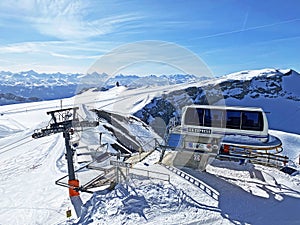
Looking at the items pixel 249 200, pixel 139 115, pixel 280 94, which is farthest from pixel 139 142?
pixel 280 94

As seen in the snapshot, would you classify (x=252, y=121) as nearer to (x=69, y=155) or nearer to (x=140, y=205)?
(x=140, y=205)

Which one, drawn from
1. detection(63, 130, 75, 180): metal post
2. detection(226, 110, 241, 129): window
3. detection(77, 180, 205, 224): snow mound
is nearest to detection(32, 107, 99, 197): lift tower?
detection(63, 130, 75, 180): metal post

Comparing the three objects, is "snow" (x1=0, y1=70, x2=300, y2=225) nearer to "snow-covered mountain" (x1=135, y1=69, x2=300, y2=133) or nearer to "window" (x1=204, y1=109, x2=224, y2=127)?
"window" (x1=204, y1=109, x2=224, y2=127)

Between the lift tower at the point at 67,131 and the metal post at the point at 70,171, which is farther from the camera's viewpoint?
the metal post at the point at 70,171

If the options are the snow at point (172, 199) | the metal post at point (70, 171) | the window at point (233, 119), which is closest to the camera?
the snow at point (172, 199)

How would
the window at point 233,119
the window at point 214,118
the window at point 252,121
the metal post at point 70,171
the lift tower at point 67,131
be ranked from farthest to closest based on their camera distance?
the metal post at point 70,171, the lift tower at point 67,131, the window at point 214,118, the window at point 233,119, the window at point 252,121

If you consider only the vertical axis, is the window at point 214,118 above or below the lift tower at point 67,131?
above

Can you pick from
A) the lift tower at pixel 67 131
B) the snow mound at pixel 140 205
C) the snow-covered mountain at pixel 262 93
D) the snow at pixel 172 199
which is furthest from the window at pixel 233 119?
the snow-covered mountain at pixel 262 93

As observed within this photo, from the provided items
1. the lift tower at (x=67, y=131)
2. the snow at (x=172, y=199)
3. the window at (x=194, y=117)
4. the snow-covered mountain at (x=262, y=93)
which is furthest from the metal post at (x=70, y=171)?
the snow-covered mountain at (x=262, y=93)

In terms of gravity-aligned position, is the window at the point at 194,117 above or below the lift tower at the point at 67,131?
above

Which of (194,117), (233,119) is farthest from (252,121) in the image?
(194,117)

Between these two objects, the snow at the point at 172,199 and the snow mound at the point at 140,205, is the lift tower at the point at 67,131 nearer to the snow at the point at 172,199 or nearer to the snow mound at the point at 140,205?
the snow at the point at 172,199

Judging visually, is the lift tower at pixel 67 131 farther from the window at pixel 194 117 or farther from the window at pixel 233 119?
the window at pixel 233 119

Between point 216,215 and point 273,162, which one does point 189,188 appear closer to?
point 216,215
